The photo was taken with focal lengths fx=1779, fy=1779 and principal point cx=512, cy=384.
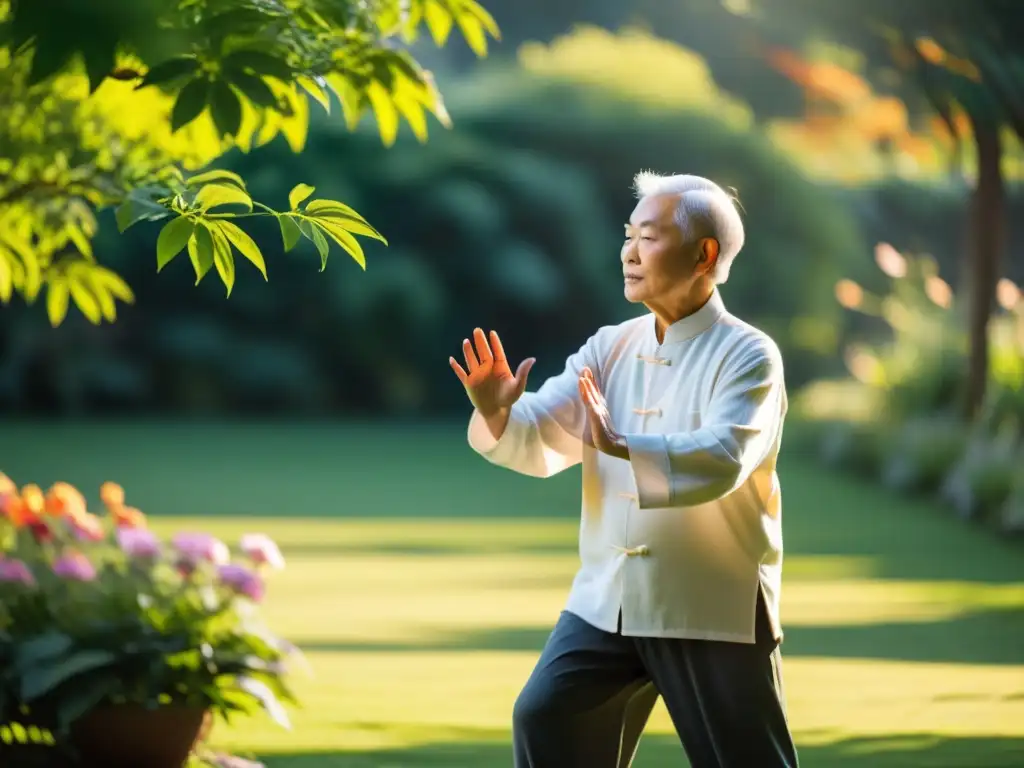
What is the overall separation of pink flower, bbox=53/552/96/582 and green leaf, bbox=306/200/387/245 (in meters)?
1.76

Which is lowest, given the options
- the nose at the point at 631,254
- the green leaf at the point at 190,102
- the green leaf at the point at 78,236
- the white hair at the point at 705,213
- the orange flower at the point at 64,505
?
the orange flower at the point at 64,505

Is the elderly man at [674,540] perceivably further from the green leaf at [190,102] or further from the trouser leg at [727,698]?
the green leaf at [190,102]

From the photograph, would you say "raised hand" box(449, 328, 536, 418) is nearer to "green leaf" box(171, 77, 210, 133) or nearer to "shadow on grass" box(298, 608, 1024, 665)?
"green leaf" box(171, 77, 210, 133)

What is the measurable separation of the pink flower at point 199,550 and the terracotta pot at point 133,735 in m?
0.38

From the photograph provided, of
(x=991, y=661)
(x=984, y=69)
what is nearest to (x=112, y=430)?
(x=984, y=69)

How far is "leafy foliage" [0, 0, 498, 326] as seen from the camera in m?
2.10

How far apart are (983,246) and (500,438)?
10.6 metres

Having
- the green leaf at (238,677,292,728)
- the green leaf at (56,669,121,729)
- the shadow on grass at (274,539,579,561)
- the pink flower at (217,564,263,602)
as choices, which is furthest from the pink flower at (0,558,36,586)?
the shadow on grass at (274,539,579,561)

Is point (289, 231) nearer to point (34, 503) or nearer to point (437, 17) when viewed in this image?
point (437, 17)

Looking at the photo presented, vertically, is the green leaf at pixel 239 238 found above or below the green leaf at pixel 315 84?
below

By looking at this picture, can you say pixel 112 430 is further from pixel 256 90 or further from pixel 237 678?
pixel 256 90

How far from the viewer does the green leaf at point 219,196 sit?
2.77 meters

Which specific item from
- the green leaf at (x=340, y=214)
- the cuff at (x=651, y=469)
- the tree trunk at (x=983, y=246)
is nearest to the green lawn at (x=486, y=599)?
the tree trunk at (x=983, y=246)

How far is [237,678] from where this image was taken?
418 cm
